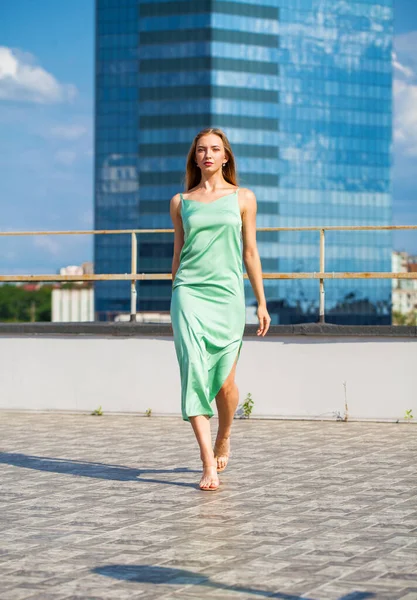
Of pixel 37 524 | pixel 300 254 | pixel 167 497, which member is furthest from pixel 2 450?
pixel 300 254

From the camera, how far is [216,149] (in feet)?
23.3

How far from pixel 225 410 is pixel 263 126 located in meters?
123

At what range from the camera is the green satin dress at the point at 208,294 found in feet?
22.5

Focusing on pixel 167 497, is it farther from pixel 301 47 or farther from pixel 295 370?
pixel 301 47

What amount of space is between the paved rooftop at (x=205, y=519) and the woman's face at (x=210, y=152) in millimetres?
1972

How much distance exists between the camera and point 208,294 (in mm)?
6949

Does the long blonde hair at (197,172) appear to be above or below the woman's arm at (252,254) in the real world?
above

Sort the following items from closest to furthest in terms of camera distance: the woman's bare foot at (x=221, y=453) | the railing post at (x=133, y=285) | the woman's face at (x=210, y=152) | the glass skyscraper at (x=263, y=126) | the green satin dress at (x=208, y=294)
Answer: the green satin dress at (x=208, y=294), the woman's face at (x=210, y=152), the woman's bare foot at (x=221, y=453), the railing post at (x=133, y=285), the glass skyscraper at (x=263, y=126)

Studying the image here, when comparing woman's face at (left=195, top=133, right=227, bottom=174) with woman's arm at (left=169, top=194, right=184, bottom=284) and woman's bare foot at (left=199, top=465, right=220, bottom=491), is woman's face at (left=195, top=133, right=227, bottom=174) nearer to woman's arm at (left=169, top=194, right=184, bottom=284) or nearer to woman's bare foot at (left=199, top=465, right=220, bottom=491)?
woman's arm at (left=169, top=194, right=184, bottom=284)

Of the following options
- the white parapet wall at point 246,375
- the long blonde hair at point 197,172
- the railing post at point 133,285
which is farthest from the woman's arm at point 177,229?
the railing post at point 133,285

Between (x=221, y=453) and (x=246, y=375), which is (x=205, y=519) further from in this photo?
(x=246, y=375)

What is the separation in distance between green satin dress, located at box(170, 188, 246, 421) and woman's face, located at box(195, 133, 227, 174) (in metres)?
0.24

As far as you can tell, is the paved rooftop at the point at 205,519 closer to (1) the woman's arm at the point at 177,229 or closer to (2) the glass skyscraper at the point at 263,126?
(1) the woman's arm at the point at 177,229

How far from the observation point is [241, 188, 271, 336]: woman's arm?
7.14 meters
